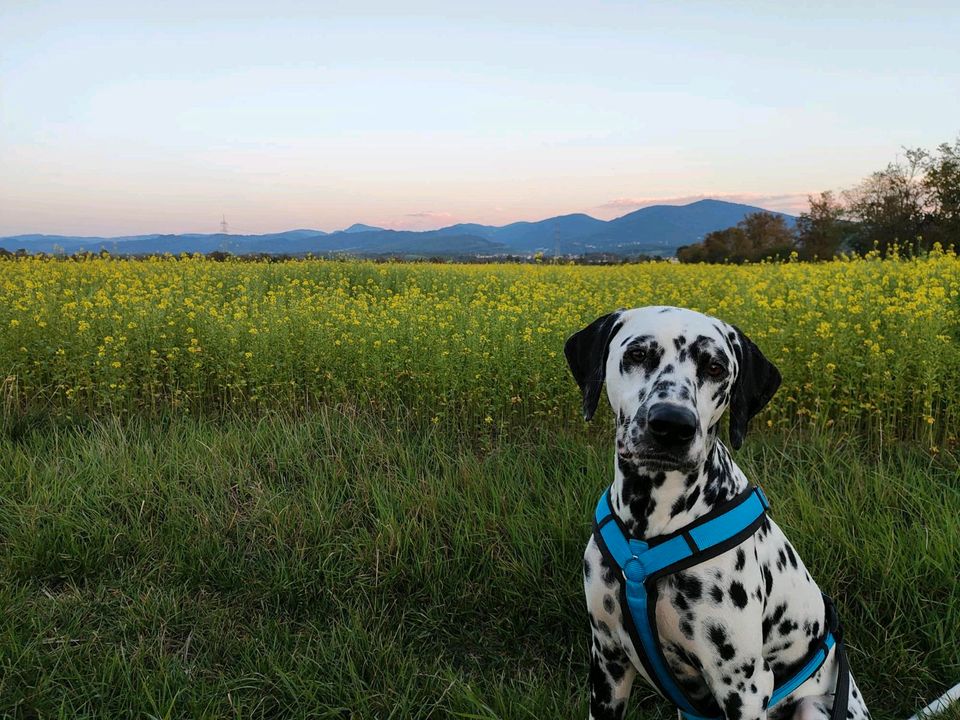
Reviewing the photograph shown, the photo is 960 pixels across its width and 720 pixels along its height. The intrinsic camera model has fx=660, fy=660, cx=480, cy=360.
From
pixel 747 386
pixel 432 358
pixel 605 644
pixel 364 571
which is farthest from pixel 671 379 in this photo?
pixel 432 358

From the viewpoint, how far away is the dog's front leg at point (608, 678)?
2254 mm

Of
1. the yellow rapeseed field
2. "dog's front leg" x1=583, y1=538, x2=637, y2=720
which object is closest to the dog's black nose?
"dog's front leg" x1=583, y1=538, x2=637, y2=720

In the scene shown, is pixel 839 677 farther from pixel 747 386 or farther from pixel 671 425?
pixel 671 425

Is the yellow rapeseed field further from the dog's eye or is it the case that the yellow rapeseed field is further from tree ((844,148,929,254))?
tree ((844,148,929,254))

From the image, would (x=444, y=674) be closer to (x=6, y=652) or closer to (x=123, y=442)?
(x=6, y=652)

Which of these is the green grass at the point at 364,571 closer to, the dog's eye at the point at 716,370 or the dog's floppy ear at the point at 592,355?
the dog's floppy ear at the point at 592,355

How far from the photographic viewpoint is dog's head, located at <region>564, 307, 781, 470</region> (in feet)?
6.37

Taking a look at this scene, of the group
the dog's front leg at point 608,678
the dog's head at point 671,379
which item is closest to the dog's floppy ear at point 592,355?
the dog's head at point 671,379

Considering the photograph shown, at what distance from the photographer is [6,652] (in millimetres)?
2986

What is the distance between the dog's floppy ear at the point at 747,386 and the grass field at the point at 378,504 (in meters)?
1.32

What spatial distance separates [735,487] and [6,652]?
3.22 m

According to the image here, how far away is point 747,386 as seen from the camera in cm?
225

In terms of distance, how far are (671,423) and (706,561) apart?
1.58 ft

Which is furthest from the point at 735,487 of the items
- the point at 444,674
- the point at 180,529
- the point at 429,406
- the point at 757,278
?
the point at 757,278
